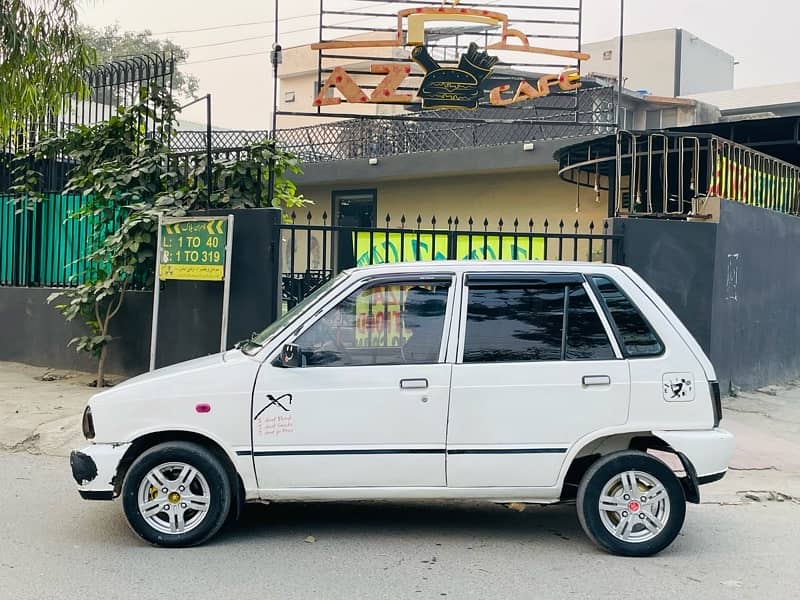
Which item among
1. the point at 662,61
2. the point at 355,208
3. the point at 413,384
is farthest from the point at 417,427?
the point at 662,61

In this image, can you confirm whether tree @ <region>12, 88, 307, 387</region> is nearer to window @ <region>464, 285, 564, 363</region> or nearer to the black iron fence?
the black iron fence

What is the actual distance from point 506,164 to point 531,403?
472 inches

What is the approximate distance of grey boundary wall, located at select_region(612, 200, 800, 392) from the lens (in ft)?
32.5

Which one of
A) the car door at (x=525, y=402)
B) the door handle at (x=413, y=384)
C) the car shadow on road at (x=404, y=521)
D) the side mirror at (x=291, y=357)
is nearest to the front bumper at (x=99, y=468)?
the car shadow on road at (x=404, y=521)

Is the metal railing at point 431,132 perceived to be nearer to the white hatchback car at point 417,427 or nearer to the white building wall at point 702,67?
the white hatchback car at point 417,427

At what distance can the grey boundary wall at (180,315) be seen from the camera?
9.44 metres

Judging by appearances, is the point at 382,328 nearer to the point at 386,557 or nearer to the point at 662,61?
the point at 386,557

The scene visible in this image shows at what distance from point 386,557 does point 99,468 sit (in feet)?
5.88

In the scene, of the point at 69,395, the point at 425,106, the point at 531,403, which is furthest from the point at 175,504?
the point at 425,106

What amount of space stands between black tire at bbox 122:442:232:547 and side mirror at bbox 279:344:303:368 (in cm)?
71

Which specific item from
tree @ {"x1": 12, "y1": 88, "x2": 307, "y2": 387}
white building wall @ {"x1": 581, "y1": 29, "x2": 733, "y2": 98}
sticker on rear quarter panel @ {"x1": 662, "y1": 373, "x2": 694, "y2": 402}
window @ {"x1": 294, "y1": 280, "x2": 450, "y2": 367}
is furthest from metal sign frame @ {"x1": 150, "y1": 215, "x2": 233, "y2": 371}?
white building wall @ {"x1": 581, "y1": 29, "x2": 733, "y2": 98}

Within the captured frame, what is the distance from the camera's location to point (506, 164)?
55.5ft

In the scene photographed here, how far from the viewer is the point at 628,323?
220 inches

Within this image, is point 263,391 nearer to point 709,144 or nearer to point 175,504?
point 175,504
